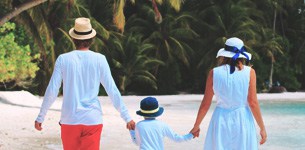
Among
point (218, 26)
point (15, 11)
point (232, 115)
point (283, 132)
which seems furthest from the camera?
point (218, 26)

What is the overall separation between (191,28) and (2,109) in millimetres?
19682

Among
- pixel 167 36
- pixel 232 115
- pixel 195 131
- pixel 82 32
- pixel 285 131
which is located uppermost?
pixel 82 32

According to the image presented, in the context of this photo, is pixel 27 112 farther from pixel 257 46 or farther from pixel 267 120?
pixel 257 46

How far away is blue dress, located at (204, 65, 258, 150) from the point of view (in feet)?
12.1

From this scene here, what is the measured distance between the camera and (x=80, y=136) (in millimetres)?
3760

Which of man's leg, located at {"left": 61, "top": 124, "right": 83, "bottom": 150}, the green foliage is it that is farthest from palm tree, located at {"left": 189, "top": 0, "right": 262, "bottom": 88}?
man's leg, located at {"left": 61, "top": 124, "right": 83, "bottom": 150}

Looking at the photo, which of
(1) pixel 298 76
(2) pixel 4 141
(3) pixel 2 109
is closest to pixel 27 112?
(3) pixel 2 109

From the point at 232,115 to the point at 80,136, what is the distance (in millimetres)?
968

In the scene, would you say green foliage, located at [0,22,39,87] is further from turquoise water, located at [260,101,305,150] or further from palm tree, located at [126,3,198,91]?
palm tree, located at [126,3,198,91]

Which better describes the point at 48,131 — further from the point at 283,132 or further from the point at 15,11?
the point at 283,132

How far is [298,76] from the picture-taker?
37.0 metres

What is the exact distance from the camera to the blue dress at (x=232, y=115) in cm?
368


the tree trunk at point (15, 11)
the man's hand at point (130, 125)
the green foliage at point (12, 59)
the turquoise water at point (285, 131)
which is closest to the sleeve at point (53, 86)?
the man's hand at point (130, 125)

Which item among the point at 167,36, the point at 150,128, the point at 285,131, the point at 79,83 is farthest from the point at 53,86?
the point at 167,36
